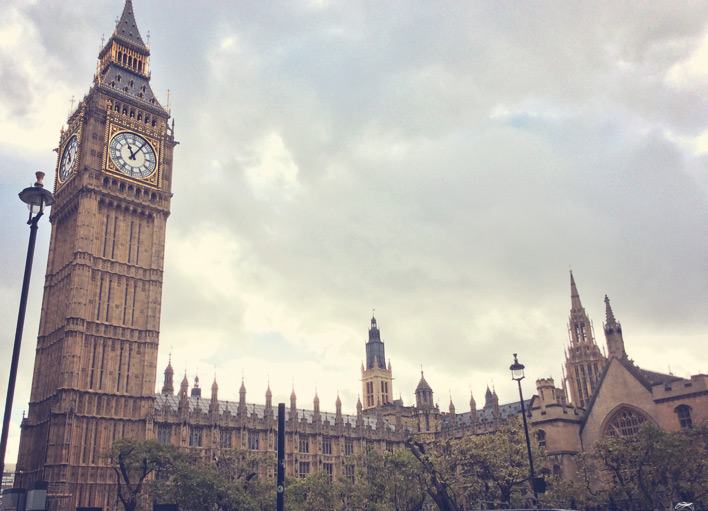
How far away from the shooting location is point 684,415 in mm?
68250

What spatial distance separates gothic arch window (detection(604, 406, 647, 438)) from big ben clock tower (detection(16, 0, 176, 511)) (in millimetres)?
54304

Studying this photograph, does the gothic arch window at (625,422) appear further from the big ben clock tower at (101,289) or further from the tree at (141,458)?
the big ben clock tower at (101,289)

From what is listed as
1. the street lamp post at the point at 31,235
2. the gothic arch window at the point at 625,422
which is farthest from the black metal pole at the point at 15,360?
the gothic arch window at the point at 625,422

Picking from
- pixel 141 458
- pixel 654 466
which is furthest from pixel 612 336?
pixel 141 458

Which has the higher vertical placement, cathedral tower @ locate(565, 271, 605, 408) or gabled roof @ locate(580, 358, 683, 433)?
cathedral tower @ locate(565, 271, 605, 408)

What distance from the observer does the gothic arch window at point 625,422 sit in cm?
7200

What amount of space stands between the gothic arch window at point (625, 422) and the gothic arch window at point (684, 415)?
3.71 meters

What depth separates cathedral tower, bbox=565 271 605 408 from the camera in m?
143

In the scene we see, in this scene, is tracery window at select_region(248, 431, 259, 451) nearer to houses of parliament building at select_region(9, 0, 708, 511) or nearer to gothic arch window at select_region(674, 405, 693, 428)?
houses of parliament building at select_region(9, 0, 708, 511)

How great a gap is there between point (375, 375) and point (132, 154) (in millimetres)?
91650

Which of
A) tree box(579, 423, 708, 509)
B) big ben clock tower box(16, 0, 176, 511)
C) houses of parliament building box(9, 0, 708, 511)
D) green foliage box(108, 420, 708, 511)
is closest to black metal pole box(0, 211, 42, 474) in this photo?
green foliage box(108, 420, 708, 511)

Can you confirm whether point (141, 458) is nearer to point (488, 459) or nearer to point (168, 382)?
point (488, 459)

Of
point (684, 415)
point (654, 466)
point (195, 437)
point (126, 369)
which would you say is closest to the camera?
point (654, 466)

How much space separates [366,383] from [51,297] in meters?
93.8
